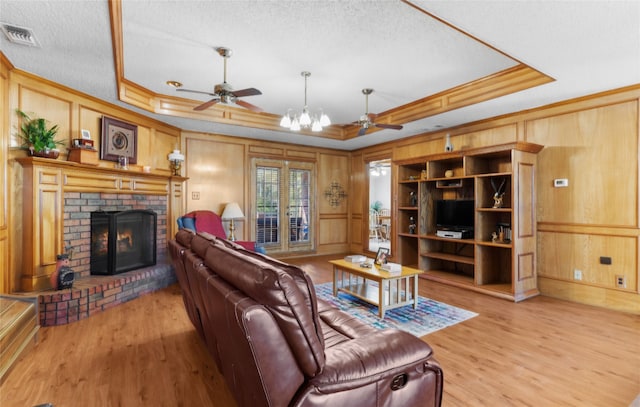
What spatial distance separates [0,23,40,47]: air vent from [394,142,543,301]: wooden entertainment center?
4.83 metres

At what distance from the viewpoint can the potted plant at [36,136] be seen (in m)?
3.32

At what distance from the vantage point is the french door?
6.39 meters

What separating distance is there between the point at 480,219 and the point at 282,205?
12.5 ft

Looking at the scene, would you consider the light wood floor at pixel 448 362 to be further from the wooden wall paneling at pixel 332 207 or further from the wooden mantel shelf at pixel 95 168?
the wooden wall paneling at pixel 332 207

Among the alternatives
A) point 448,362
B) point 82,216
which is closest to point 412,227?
point 448,362

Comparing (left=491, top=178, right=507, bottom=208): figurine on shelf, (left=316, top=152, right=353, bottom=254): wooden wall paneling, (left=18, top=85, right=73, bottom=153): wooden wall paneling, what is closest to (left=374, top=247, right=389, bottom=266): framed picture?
(left=491, top=178, right=507, bottom=208): figurine on shelf

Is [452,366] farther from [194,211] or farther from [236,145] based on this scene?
[236,145]

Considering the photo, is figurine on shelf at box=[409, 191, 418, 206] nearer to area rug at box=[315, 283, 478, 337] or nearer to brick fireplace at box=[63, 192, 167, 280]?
area rug at box=[315, 283, 478, 337]

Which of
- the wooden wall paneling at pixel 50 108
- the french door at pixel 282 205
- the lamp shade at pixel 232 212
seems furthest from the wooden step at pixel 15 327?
the french door at pixel 282 205

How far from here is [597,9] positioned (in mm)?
2096

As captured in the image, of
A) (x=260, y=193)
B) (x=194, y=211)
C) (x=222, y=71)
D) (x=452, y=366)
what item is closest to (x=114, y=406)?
(x=452, y=366)

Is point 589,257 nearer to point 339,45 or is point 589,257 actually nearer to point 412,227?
point 412,227

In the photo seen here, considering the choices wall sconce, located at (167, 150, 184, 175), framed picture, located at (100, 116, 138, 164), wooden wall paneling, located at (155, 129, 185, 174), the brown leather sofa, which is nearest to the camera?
the brown leather sofa

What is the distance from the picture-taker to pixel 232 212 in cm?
567
